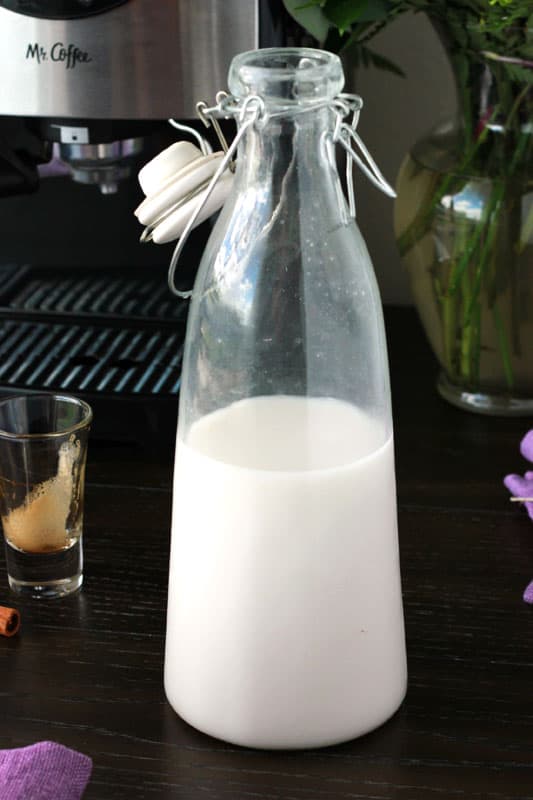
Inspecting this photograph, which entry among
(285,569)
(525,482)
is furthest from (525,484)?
(285,569)

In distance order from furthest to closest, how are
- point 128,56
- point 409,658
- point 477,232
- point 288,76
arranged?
1. point 477,232
2. point 128,56
3. point 409,658
4. point 288,76

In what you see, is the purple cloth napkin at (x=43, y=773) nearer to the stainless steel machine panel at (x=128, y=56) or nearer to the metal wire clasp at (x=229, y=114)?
the metal wire clasp at (x=229, y=114)

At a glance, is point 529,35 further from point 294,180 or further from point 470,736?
point 470,736

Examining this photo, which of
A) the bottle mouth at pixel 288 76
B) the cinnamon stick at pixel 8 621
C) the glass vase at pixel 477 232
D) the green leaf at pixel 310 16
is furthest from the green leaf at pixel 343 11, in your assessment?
the cinnamon stick at pixel 8 621

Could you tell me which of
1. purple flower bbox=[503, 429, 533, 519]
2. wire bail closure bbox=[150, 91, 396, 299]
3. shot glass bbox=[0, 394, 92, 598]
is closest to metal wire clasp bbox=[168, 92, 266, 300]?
wire bail closure bbox=[150, 91, 396, 299]

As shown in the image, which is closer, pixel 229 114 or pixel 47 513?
pixel 229 114

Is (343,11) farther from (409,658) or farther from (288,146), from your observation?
(409,658)
